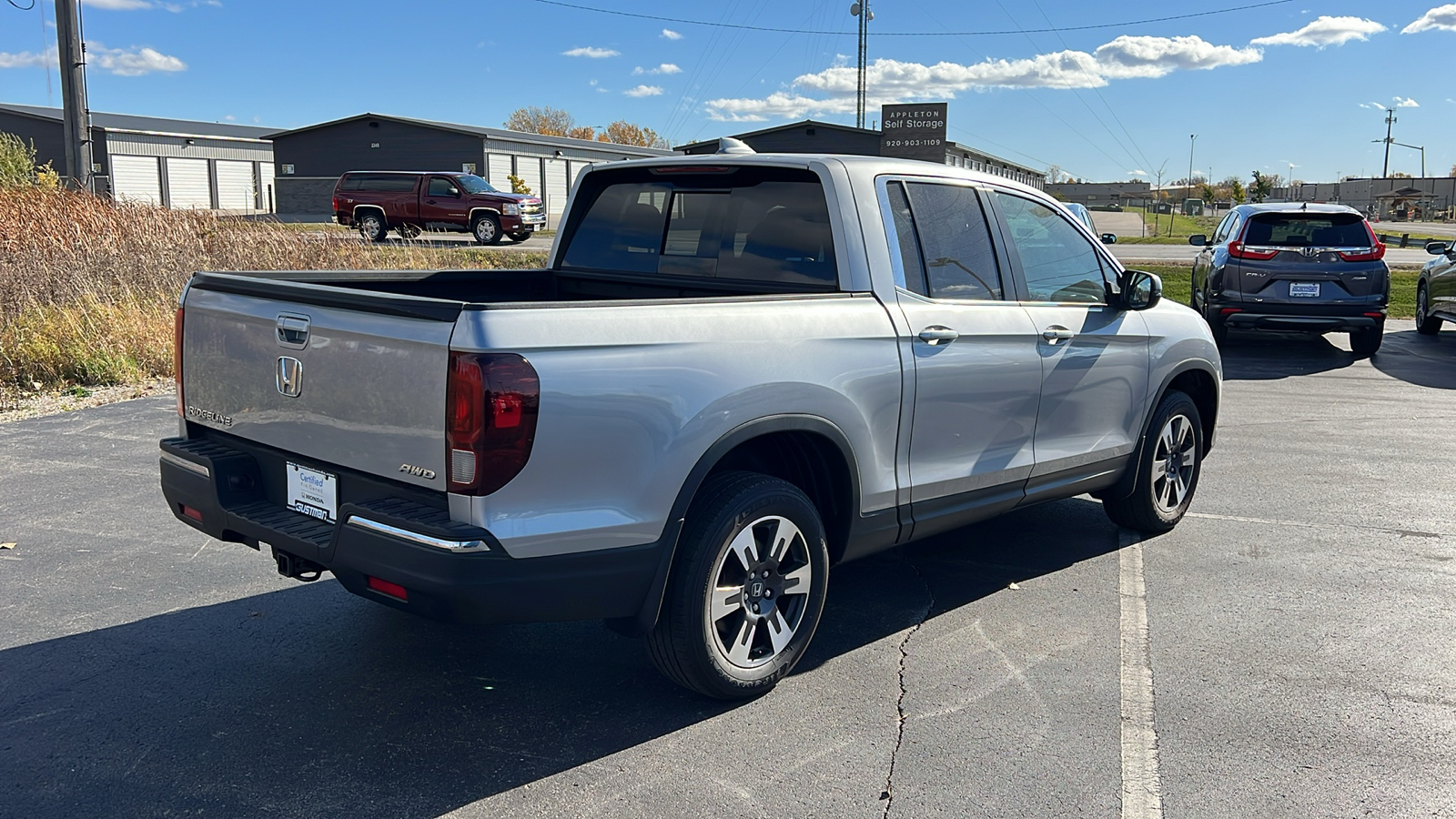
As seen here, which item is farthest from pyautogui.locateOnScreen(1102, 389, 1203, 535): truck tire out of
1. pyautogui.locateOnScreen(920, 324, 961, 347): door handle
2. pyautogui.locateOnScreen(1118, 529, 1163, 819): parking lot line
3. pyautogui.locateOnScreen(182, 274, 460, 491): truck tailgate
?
pyautogui.locateOnScreen(182, 274, 460, 491): truck tailgate

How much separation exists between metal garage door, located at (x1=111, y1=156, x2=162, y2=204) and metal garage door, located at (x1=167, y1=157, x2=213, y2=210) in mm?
685

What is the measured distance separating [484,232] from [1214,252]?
21.8 metres

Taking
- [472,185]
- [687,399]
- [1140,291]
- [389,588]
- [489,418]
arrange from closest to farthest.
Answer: [489,418] → [389,588] → [687,399] → [1140,291] → [472,185]

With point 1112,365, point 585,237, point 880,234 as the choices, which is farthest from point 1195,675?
point 585,237

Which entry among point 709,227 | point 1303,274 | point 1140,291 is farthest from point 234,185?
point 1140,291

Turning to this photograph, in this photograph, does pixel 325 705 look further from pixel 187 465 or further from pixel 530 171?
pixel 530 171

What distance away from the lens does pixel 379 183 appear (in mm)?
31641

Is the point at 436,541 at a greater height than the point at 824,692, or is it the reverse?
the point at 436,541

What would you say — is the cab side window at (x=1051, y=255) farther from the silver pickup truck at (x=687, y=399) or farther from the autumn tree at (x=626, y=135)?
the autumn tree at (x=626, y=135)

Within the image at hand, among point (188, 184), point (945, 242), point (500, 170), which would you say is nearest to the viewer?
point (945, 242)

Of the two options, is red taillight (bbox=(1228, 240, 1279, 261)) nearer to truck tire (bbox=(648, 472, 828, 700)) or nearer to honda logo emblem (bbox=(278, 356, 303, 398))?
truck tire (bbox=(648, 472, 828, 700))

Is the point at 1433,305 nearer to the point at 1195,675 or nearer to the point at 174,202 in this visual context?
the point at 1195,675

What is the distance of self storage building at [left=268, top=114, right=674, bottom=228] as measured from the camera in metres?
51.8

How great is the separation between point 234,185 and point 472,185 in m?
33.8
